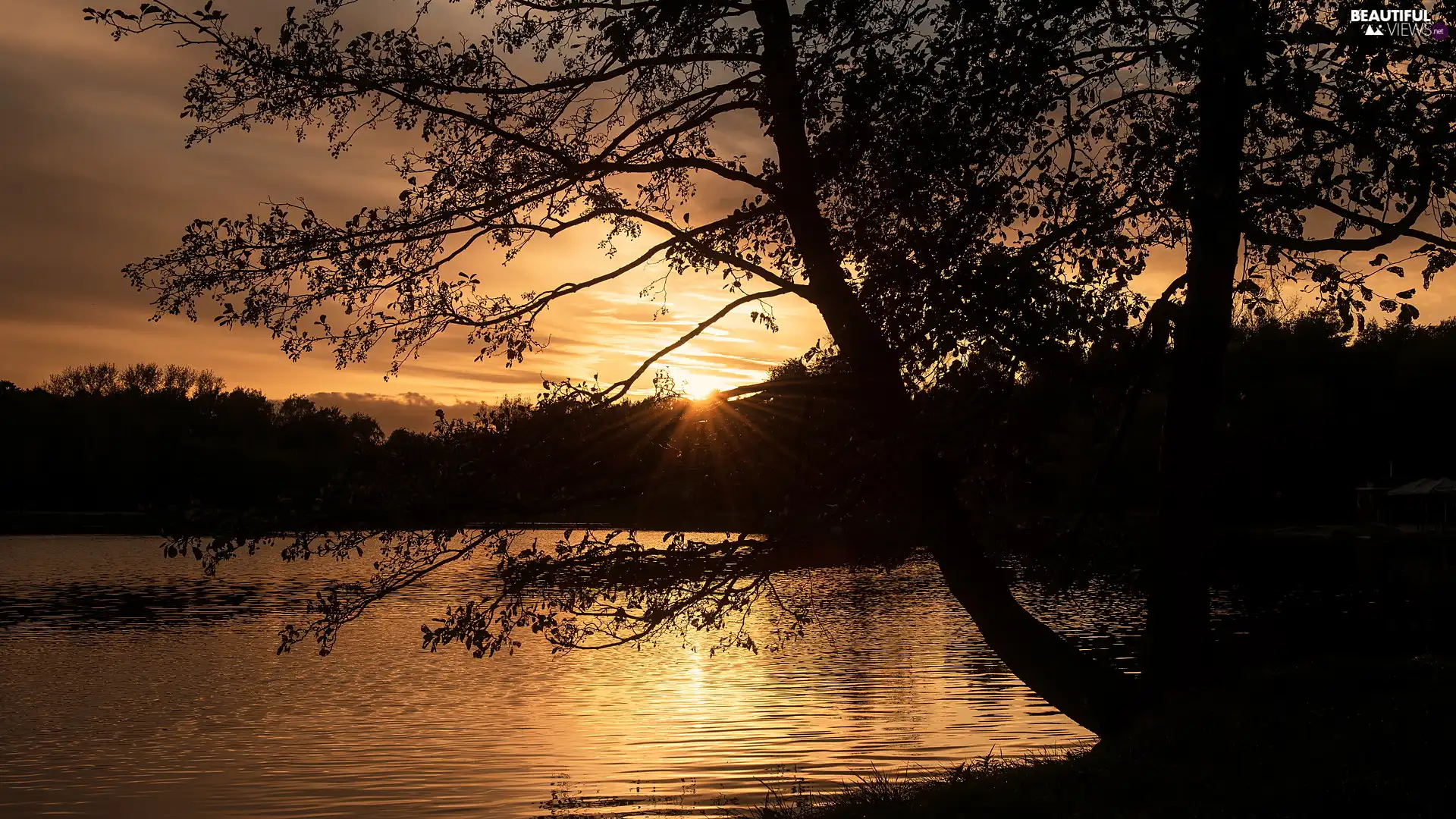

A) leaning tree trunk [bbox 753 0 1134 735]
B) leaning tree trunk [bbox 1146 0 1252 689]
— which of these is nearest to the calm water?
leaning tree trunk [bbox 753 0 1134 735]

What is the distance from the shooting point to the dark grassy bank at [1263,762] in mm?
9102

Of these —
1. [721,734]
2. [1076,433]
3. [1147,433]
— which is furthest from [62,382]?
[1076,433]

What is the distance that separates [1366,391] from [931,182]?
9914 cm

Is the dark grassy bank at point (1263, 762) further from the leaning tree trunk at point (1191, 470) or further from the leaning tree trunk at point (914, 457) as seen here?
the leaning tree trunk at point (914, 457)

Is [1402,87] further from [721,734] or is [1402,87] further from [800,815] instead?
[721,734]

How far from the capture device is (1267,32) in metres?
9.84

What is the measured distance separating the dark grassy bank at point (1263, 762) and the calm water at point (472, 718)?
3.08 meters

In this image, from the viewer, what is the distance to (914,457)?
11.9 metres

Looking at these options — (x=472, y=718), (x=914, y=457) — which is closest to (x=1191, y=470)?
(x=914, y=457)

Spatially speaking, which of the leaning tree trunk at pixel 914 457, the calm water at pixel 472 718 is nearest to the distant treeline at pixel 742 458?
the leaning tree trunk at pixel 914 457

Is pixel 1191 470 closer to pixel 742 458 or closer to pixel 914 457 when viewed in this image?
pixel 914 457

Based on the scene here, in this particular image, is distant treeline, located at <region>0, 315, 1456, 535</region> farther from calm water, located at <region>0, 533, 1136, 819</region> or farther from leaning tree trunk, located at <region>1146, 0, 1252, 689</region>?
calm water, located at <region>0, 533, 1136, 819</region>

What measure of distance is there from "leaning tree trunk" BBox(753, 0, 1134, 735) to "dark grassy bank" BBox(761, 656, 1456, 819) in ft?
2.29

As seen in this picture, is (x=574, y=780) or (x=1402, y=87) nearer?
(x=1402, y=87)
